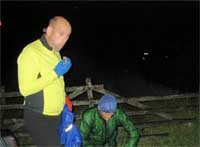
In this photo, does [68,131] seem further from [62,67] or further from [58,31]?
[58,31]

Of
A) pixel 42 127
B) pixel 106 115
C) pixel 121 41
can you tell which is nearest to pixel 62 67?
pixel 42 127

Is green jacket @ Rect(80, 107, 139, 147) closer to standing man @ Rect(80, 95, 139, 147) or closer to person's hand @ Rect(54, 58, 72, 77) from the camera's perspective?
standing man @ Rect(80, 95, 139, 147)

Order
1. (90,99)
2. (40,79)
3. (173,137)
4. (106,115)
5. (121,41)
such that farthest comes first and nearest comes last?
(121,41)
(90,99)
(173,137)
(106,115)
(40,79)

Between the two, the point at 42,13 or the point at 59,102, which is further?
the point at 42,13

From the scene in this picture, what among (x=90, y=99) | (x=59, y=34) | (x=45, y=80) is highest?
(x=59, y=34)

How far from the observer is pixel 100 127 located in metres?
5.75

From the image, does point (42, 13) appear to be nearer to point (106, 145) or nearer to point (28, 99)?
point (106, 145)

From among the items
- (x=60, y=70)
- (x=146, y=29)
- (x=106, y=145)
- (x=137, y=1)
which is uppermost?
(x=137, y=1)

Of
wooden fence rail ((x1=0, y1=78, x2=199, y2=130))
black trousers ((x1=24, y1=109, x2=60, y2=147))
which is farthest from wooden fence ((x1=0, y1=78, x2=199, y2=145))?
black trousers ((x1=24, y1=109, x2=60, y2=147))

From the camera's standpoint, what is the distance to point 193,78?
18.4 m

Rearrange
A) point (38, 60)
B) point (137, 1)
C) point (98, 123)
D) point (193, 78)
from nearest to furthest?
point (38, 60), point (98, 123), point (193, 78), point (137, 1)

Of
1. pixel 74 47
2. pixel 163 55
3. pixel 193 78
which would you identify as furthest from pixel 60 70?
pixel 74 47

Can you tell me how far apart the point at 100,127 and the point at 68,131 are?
2.18 meters

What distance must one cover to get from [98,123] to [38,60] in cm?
266
